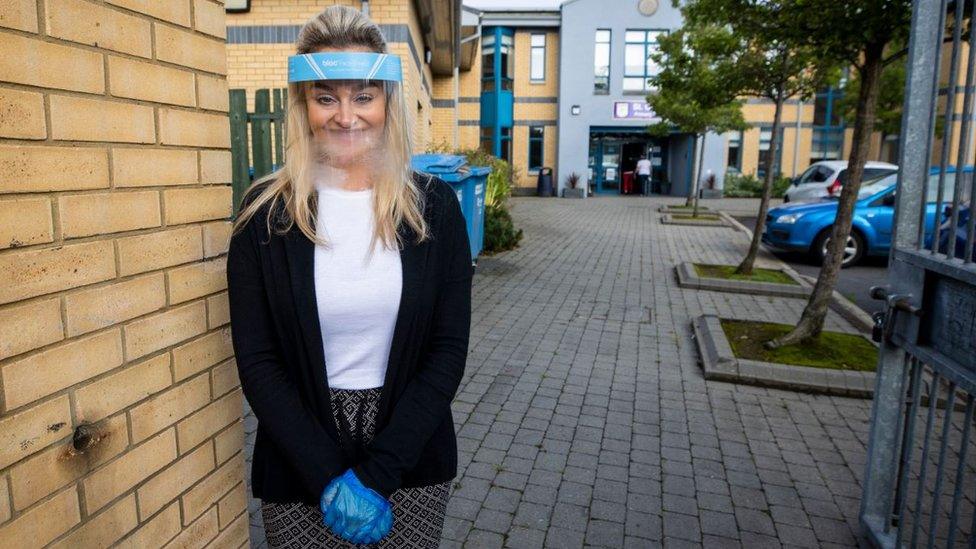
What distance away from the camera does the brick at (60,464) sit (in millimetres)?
1261

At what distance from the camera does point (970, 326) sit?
2.19 m

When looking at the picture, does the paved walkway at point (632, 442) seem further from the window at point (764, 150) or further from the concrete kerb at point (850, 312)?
the window at point (764, 150)

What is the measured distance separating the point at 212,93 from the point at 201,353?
68 cm

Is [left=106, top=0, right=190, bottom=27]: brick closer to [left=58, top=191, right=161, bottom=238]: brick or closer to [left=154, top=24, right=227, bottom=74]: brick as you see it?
[left=154, top=24, right=227, bottom=74]: brick

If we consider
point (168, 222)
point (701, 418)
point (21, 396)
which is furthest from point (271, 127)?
point (21, 396)

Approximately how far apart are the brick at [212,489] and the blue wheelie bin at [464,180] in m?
5.18

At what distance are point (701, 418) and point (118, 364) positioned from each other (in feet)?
12.8

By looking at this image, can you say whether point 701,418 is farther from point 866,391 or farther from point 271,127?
point 271,127

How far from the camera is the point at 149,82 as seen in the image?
1530 mm

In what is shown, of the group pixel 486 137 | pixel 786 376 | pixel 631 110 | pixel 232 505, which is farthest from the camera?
pixel 486 137

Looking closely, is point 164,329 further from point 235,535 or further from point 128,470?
point 235,535

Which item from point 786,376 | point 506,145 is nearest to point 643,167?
point 506,145

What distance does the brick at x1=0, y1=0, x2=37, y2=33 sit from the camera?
1.17 m

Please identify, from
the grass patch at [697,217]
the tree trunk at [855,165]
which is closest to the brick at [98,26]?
the tree trunk at [855,165]
